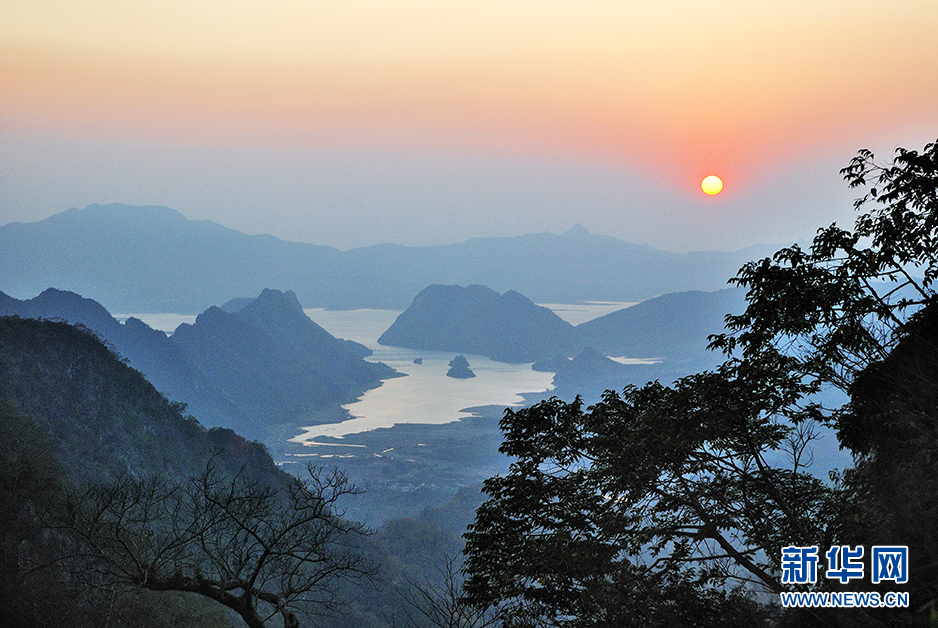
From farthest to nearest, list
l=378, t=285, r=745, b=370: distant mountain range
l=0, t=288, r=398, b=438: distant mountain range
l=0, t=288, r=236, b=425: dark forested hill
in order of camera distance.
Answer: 1. l=378, t=285, r=745, b=370: distant mountain range
2. l=0, t=288, r=398, b=438: distant mountain range
3. l=0, t=288, r=236, b=425: dark forested hill

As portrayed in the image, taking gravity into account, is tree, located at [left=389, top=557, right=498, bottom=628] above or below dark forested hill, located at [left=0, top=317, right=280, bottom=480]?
below

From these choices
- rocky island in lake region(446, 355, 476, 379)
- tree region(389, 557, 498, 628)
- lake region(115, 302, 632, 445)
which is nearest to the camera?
tree region(389, 557, 498, 628)

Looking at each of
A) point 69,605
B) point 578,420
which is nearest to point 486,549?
point 578,420

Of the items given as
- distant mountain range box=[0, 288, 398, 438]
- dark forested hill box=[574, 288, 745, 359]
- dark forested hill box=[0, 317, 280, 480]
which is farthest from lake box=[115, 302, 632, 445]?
dark forested hill box=[0, 317, 280, 480]

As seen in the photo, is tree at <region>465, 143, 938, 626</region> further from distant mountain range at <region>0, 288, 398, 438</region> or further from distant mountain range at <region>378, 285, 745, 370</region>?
distant mountain range at <region>378, 285, 745, 370</region>

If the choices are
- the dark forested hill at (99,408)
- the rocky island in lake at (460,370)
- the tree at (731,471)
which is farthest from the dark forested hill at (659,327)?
the tree at (731,471)

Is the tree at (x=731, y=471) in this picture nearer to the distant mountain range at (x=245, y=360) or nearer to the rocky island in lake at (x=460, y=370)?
the distant mountain range at (x=245, y=360)

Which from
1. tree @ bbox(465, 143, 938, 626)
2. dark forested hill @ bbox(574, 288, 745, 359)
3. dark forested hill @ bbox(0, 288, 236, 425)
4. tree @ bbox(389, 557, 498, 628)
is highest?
dark forested hill @ bbox(574, 288, 745, 359)

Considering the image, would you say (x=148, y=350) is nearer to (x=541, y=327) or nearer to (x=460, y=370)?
(x=460, y=370)
